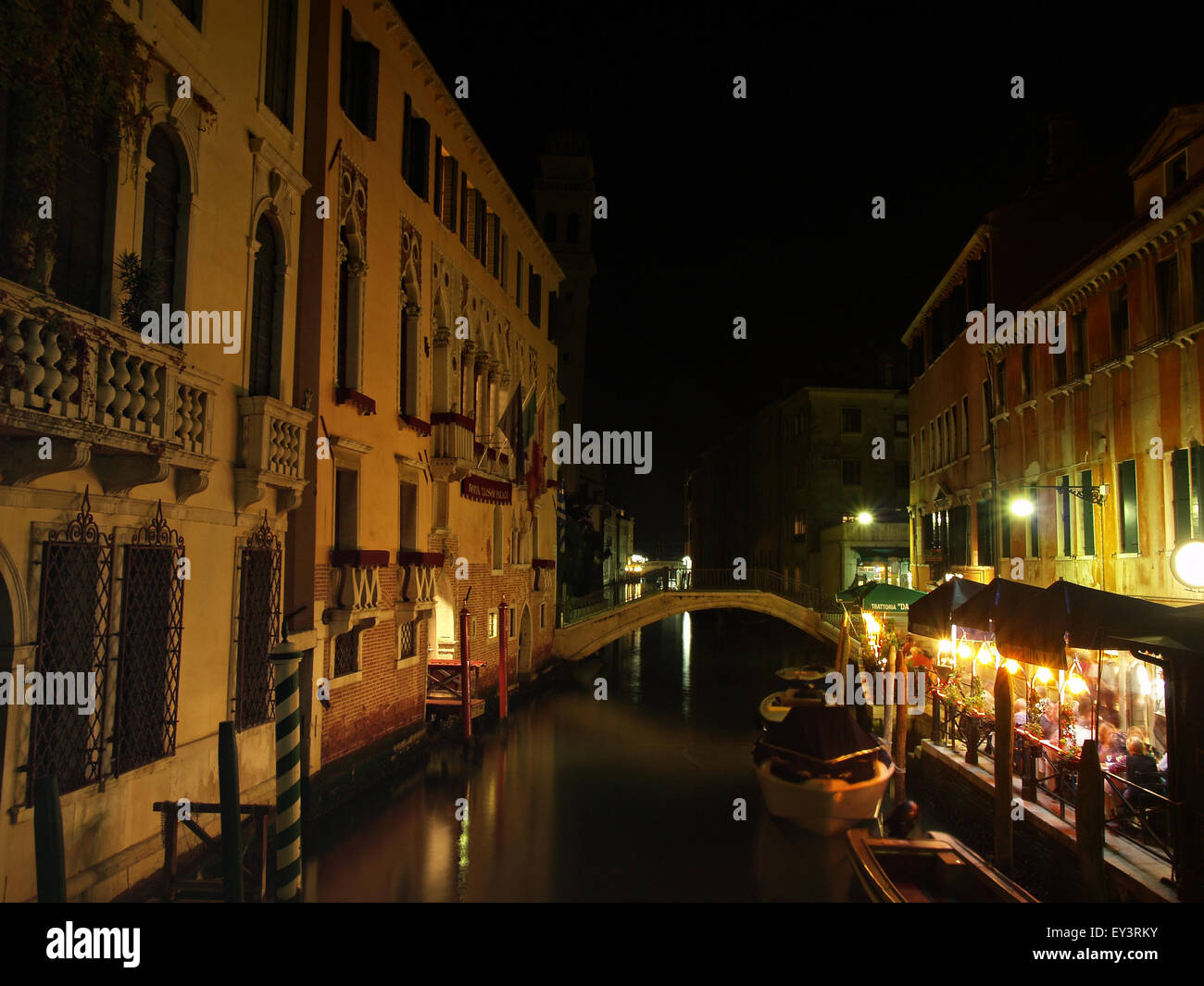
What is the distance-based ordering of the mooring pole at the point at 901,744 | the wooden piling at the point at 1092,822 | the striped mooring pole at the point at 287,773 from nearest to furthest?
the striped mooring pole at the point at 287,773 → the wooden piling at the point at 1092,822 → the mooring pole at the point at 901,744

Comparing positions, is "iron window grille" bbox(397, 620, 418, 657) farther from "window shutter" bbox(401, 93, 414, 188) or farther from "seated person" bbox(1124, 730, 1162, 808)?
"seated person" bbox(1124, 730, 1162, 808)

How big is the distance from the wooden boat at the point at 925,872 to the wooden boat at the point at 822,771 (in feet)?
9.55

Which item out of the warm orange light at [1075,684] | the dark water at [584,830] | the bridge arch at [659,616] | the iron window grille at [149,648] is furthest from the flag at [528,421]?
the iron window grille at [149,648]

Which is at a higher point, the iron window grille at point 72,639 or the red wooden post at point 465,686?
the iron window grille at point 72,639

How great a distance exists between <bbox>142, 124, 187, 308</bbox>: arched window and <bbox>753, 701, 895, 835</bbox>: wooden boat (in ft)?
32.9

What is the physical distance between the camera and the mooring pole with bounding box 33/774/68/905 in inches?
211

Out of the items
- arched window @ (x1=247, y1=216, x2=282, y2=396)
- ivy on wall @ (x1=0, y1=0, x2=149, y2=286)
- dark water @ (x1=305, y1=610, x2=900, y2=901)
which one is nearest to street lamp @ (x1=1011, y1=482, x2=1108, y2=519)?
dark water @ (x1=305, y1=610, x2=900, y2=901)

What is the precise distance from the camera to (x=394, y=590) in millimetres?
14023

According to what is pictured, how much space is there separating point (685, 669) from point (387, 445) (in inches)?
837

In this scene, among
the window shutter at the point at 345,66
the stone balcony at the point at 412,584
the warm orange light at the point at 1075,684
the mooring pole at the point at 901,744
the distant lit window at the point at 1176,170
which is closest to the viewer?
the distant lit window at the point at 1176,170

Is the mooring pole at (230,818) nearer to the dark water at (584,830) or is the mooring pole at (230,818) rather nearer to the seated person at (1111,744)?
the dark water at (584,830)

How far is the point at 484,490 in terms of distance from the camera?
61.0ft

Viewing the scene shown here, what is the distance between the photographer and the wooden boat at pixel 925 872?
8430 mm
